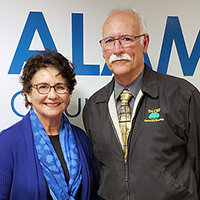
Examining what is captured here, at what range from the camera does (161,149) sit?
53.7 inches

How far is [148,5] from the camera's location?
206cm

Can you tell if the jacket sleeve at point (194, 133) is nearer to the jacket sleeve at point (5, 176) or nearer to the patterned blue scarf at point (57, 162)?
→ the patterned blue scarf at point (57, 162)

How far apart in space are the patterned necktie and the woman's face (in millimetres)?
402

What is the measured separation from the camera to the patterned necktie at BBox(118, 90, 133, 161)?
1.47 metres

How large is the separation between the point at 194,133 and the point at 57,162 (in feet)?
2.94

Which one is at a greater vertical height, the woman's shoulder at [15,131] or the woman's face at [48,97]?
the woman's face at [48,97]

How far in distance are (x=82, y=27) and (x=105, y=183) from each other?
133 cm

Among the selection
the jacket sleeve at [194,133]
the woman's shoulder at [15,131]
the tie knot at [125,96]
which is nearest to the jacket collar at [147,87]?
the tie knot at [125,96]

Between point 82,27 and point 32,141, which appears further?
point 82,27

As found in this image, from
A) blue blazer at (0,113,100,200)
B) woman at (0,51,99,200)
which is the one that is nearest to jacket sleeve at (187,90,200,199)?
woman at (0,51,99,200)

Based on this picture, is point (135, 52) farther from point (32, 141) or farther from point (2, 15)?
point (2, 15)

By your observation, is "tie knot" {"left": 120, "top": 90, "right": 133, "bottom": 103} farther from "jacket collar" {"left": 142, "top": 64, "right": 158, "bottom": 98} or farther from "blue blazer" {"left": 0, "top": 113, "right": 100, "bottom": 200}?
"blue blazer" {"left": 0, "top": 113, "right": 100, "bottom": 200}

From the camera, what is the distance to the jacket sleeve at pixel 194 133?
136 centimetres

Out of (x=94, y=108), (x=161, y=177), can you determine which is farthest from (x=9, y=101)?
(x=161, y=177)
